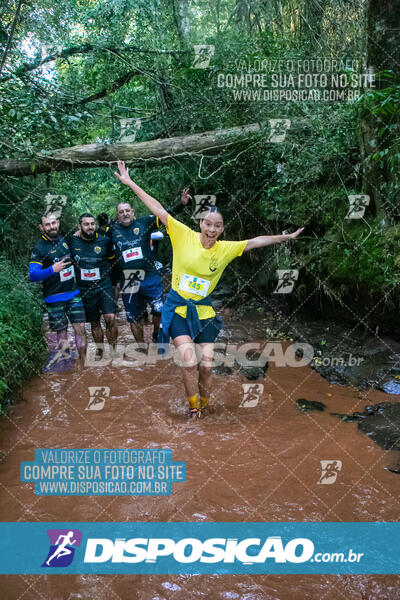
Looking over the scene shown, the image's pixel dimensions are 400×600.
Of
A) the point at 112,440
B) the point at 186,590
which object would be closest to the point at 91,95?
the point at 112,440

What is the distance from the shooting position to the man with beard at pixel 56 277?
545 cm

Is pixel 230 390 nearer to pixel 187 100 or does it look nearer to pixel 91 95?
pixel 187 100

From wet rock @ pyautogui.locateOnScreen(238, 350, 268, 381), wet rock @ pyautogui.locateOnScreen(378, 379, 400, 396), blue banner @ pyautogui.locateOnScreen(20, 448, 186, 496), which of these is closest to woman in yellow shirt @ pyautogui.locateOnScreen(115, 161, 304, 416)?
blue banner @ pyautogui.locateOnScreen(20, 448, 186, 496)

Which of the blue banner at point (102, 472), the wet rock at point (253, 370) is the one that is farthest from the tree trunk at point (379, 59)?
the blue banner at point (102, 472)

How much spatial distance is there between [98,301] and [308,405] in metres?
3.04

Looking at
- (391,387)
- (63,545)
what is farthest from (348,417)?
(63,545)

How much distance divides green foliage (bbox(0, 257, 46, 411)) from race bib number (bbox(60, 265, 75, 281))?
2.93 ft

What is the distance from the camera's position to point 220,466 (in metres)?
3.76

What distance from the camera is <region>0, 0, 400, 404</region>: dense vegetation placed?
5820 millimetres

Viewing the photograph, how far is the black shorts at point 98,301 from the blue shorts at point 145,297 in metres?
0.25

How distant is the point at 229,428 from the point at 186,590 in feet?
6.12

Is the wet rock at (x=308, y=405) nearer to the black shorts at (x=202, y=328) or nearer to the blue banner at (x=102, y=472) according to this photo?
the black shorts at (x=202, y=328)

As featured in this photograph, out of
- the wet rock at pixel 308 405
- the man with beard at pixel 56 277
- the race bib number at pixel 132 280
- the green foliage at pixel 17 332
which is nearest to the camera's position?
the wet rock at pixel 308 405

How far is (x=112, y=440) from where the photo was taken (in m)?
4.25
